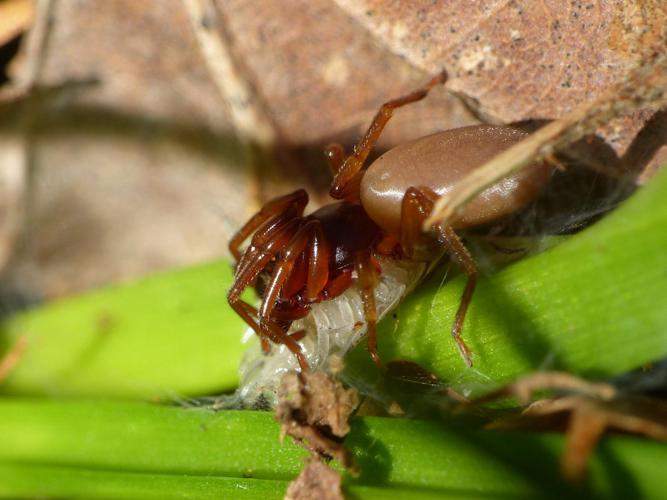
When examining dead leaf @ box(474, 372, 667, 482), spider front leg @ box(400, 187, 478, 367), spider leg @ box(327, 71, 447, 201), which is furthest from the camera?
spider leg @ box(327, 71, 447, 201)

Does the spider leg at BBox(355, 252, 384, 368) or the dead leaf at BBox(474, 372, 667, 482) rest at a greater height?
the dead leaf at BBox(474, 372, 667, 482)

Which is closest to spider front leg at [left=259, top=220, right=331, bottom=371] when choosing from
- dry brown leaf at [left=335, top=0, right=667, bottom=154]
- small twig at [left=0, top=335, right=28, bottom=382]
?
dry brown leaf at [left=335, top=0, right=667, bottom=154]

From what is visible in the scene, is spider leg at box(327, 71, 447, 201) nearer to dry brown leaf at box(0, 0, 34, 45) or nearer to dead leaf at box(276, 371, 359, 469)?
dead leaf at box(276, 371, 359, 469)

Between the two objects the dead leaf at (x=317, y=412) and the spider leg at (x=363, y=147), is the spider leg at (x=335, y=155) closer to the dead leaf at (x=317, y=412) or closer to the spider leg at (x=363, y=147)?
the spider leg at (x=363, y=147)

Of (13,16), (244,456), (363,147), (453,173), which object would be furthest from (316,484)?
(13,16)

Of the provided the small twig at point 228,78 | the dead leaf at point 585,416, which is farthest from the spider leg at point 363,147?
the dead leaf at point 585,416
